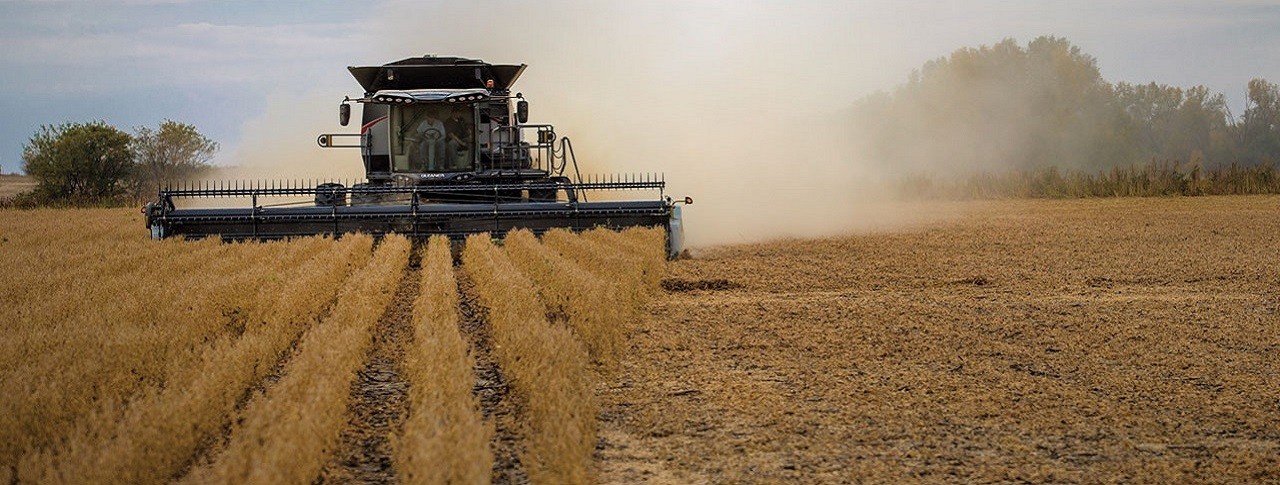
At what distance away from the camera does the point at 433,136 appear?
18.8 m

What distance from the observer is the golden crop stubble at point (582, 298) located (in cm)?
916

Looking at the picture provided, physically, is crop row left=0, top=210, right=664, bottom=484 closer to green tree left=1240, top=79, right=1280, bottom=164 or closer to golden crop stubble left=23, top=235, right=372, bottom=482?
golden crop stubble left=23, top=235, right=372, bottom=482

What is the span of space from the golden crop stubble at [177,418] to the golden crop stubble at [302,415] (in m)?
0.13

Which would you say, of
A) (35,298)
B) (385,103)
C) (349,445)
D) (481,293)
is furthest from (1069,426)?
(385,103)

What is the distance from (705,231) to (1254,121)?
48019mm

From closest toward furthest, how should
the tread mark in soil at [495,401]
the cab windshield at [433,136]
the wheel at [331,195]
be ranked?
the tread mark in soil at [495,401] < the wheel at [331,195] < the cab windshield at [433,136]

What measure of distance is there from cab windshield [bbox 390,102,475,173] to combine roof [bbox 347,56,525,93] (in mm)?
620

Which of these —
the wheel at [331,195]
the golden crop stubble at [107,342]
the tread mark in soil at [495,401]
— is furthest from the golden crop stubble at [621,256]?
the golden crop stubble at [107,342]

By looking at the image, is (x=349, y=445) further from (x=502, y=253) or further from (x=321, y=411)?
(x=502, y=253)

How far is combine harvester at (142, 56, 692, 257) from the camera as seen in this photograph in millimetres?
16734

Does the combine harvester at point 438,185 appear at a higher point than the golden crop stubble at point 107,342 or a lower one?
higher

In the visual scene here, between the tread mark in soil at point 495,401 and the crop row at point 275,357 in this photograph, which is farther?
the tread mark in soil at point 495,401

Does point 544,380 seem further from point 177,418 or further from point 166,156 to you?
point 166,156

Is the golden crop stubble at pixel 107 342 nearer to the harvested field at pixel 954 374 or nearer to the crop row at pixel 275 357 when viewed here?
the crop row at pixel 275 357
